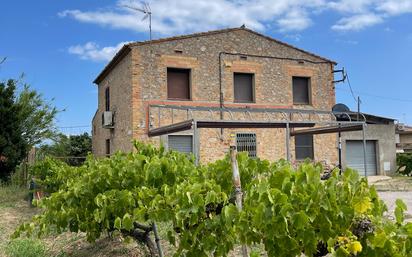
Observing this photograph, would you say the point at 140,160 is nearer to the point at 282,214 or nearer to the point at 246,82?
the point at 282,214

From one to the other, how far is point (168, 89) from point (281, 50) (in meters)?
4.99

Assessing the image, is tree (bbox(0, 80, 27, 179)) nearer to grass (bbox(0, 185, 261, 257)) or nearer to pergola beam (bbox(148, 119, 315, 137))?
pergola beam (bbox(148, 119, 315, 137))

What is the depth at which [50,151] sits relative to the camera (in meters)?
20.1

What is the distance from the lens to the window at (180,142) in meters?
14.7

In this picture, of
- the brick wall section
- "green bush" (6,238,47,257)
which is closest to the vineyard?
"green bush" (6,238,47,257)

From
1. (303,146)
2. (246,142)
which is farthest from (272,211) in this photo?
(303,146)

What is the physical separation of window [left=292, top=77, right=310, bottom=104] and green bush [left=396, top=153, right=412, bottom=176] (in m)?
5.91

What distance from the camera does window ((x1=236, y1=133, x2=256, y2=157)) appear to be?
1551 cm

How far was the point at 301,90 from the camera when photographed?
17188mm

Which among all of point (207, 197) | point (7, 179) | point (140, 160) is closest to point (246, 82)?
point (7, 179)

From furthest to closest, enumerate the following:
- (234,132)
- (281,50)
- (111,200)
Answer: (281,50) < (234,132) < (111,200)

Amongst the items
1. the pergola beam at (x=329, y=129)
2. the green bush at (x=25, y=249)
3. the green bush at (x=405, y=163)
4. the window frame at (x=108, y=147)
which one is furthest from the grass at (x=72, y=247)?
the green bush at (x=405, y=163)

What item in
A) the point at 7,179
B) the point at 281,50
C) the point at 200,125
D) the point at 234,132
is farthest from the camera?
Answer: the point at 281,50

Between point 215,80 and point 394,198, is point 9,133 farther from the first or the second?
point 394,198
